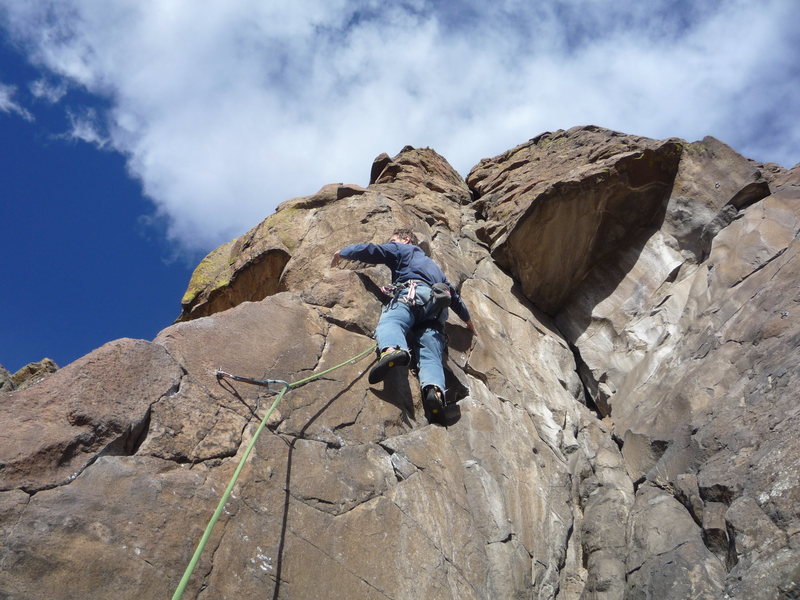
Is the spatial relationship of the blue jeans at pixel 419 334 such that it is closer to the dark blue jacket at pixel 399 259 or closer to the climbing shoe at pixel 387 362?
the climbing shoe at pixel 387 362

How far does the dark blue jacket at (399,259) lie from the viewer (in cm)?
755

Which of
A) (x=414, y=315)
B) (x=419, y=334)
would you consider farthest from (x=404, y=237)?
(x=419, y=334)

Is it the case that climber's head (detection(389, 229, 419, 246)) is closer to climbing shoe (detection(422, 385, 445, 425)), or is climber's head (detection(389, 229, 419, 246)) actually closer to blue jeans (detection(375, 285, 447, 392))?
blue jeans (detection(375, 285, 447, 392))

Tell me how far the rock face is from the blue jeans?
326mm

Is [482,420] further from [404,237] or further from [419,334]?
[404,237]

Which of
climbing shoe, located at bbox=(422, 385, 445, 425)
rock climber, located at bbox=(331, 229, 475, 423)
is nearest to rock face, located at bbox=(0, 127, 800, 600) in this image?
climbing shoe, located at bbox=(422, 385, 445, 425)

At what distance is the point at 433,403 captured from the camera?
6.50 meters

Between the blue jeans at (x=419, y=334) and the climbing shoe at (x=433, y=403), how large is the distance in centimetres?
6

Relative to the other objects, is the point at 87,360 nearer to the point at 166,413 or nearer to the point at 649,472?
the point at 166,413

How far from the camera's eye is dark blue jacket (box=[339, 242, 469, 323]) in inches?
297

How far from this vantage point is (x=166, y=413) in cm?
500

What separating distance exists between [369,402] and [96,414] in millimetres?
2506

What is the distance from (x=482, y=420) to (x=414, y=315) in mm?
1357

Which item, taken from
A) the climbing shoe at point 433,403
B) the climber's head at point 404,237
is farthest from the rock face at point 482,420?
the climber's head at point 404,237
